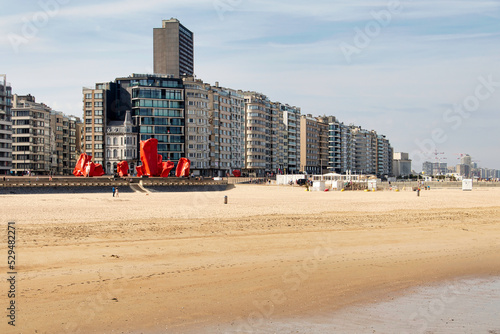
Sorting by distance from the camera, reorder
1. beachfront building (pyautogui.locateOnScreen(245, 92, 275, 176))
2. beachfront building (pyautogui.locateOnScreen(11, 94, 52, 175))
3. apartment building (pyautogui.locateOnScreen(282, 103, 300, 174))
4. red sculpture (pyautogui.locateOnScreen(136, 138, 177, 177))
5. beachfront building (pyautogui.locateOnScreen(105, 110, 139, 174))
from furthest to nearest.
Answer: apartment building (pyautogui.locateOnScreen(282, 103, 300, 174)) → beachfront building (pyautogui.locateOnScreen(245, 92, 275, 176)) → beachfront building (pyautogui.locateOnScreen(11, 94, 52, 175)) → beachfront building (pyautogui.locateOnScreen(105, 110, 139, 174)) → red sculpture (pyautogui.locateOnScreen(136, 138, 177, 177))

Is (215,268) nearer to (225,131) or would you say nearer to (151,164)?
(151,164)

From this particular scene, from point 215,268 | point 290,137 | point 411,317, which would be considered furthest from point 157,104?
point 411,317

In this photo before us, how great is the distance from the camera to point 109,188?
7294 centimetres

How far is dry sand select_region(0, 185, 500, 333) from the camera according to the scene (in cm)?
1164

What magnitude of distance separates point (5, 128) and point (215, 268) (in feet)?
370

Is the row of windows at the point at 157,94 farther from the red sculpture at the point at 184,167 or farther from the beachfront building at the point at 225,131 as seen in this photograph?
the red sculpture at the point at 184,167

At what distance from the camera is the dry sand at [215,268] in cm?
1164

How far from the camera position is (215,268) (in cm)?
1619

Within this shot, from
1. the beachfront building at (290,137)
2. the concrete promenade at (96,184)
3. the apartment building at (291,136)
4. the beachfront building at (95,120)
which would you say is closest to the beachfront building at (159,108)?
the beachfront building at (95,120)

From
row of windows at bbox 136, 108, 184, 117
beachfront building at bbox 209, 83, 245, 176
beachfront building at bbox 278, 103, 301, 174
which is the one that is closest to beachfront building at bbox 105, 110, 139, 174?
row of windows at bbox 136, 108, 184, 117

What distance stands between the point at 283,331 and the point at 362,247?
1059cm

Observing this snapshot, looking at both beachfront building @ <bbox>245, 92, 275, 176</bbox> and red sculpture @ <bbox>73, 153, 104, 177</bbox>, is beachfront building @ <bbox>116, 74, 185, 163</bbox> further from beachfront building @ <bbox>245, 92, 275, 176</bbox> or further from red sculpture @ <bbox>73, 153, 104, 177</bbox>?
beachfront building @ <bbox>245, 92, 275, 176</bbox>

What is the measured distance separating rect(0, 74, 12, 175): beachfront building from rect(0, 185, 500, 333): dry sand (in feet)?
309

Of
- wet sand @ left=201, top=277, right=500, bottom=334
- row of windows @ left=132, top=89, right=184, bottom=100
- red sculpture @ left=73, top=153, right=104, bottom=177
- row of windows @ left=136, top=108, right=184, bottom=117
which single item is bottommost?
wet sand @ left=201, top=277, right=500, bottom=334
